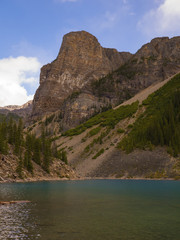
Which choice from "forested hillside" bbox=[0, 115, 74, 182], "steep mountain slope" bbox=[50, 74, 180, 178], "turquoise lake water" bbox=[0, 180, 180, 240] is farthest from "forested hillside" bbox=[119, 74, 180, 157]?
"turquoise lake water" bbox=[0, 180, 180, 240]

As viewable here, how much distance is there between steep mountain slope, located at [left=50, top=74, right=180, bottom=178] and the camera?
305 ft

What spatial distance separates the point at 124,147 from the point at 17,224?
96661mm

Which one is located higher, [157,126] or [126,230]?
[157,126]

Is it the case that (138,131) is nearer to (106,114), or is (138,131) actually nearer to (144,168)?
(144,168)

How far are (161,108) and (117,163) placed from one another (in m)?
48.9

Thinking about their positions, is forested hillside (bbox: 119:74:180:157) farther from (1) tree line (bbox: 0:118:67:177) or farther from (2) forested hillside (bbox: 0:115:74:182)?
(1) tree line (bbox: 0:118:67:177)

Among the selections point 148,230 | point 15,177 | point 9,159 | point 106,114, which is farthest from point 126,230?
point 106,114

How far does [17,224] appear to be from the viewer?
18672mm

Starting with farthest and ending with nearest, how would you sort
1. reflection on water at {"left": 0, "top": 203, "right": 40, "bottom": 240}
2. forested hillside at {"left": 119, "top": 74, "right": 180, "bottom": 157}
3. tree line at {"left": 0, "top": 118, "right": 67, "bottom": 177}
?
forested hillside at {"left": 119, "top": 74, "right": 180, "bottom": 157} < tree line at {"left": 0, "top": 118, "right": 67, "bottom": 177} < reflection on water at {"left": 0, "top": 203, "right": 40, "bottom": 240}

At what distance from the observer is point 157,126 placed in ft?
367

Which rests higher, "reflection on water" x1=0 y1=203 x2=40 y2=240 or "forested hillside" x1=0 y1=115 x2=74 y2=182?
"forested hillside" x1=0 y1=115 x2=74 y2=182

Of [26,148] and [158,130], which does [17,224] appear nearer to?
[26,148]

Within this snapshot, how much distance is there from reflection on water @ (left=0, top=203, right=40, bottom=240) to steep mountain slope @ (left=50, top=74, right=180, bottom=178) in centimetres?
7061

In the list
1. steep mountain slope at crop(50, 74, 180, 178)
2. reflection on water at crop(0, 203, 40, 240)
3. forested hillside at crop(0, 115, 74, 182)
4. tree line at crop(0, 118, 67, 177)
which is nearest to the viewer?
reflection on water at crop(0, 203, 40, 240)
